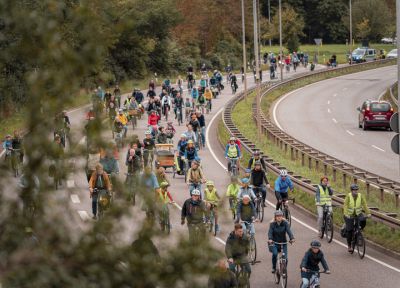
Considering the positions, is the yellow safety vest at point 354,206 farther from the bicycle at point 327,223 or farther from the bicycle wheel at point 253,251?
the bicycle wheel at point 253,251

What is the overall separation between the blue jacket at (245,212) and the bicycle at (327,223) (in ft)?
9.70

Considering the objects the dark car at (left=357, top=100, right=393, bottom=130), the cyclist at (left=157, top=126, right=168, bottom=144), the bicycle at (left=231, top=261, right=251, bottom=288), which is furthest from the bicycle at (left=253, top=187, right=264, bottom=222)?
the dark car at (left=357, top=100, right=393, bottom=130)

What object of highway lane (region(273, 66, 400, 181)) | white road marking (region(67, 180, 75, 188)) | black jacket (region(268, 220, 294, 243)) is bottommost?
highway lane (region(273, 66, 400, 181))

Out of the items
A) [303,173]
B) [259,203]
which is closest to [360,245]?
[259,203]

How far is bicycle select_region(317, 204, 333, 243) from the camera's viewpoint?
2277cm

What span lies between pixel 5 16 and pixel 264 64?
89583 millimetres

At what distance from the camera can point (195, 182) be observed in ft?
80.0

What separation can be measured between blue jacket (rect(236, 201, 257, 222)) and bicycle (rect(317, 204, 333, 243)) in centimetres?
296

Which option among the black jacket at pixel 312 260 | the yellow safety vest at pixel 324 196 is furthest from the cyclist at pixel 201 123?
the black jacket at pixel 312 260

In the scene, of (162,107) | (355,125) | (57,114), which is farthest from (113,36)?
(355,125)

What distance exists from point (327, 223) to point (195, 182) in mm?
3250

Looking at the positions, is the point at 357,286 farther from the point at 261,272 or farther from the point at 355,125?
the point at 355,125

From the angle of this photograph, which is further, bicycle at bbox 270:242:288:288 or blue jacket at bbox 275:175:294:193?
blue jacket at bbox 275:175:294:193

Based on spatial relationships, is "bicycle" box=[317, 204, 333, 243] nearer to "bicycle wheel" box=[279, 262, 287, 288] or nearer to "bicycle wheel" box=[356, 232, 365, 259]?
"bicycle wheel" box=[356, 232, 365, 259]
